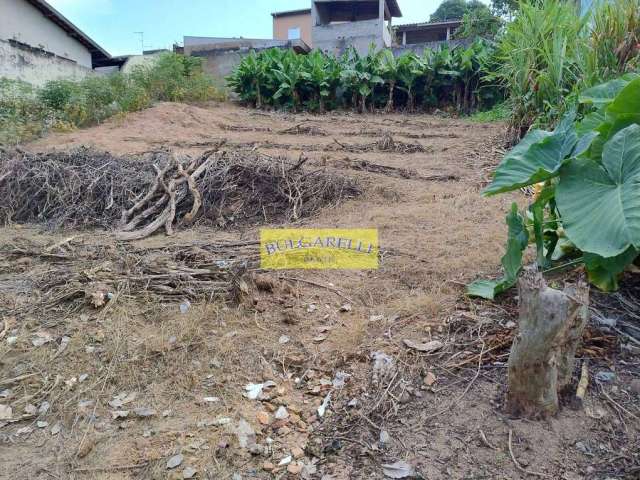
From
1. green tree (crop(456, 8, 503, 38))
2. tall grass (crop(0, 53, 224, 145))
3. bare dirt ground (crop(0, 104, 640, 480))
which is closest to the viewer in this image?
bare dirt ground (crop(0, 104, 640, 480))

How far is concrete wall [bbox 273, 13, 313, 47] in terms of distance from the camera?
2608 centimetres

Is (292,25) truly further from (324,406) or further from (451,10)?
(324,406)

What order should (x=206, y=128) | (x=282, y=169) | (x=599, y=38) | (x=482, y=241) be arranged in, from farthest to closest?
(x=206, y=128), (x=282, y=169), (x=599, y=38), (x=482, y=241)

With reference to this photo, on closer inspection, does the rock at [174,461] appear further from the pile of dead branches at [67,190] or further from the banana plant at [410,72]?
the banana plant at [410,72]

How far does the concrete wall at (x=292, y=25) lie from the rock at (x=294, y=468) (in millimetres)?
26889

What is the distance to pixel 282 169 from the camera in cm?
441

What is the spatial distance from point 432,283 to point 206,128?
681 centimetres

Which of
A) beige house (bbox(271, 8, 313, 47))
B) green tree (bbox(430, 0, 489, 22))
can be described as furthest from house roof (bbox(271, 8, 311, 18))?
green tree (bbox(430, 0, 489, 22))

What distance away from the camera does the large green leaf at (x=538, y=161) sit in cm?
177

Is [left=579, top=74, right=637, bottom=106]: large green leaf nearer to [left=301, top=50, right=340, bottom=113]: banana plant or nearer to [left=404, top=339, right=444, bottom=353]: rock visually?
[left=404, top=339, right=444, bottom=353]: rock

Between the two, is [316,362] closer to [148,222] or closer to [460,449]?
[460,449]

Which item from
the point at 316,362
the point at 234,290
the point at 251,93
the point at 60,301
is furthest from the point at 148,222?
the point at 251,93

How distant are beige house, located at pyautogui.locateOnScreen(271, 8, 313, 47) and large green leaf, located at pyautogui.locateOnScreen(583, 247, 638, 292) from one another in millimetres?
26440

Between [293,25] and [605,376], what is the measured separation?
28103 mm
